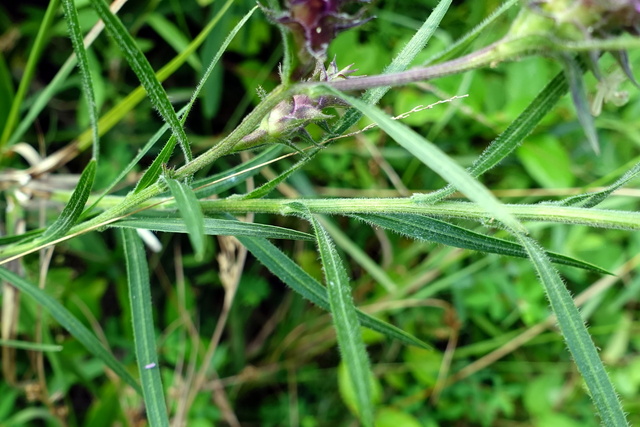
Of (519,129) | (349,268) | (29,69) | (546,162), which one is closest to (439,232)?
(519,129)

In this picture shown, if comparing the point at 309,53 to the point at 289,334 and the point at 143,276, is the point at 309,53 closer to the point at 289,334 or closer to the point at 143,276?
the point at 143,276

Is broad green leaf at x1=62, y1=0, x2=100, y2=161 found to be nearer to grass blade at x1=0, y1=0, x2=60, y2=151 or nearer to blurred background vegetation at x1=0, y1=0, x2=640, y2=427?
grass blade at x1=0, y1=0, x2=60, y2=151

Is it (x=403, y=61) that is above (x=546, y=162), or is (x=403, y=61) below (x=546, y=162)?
below

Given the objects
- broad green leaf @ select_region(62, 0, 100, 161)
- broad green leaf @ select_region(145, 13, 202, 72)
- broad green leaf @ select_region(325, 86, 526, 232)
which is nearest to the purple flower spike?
→ broad green leaf @ select_region(325, 86, 526, 232)

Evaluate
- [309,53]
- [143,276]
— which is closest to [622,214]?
[309,53]

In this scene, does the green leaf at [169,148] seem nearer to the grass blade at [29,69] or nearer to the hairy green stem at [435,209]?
the hairy green stem at [435,209]

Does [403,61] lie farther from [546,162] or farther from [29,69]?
[546,162]

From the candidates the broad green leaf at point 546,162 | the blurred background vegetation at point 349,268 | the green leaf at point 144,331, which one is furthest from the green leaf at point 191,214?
the broad green leaf at point 546,162
